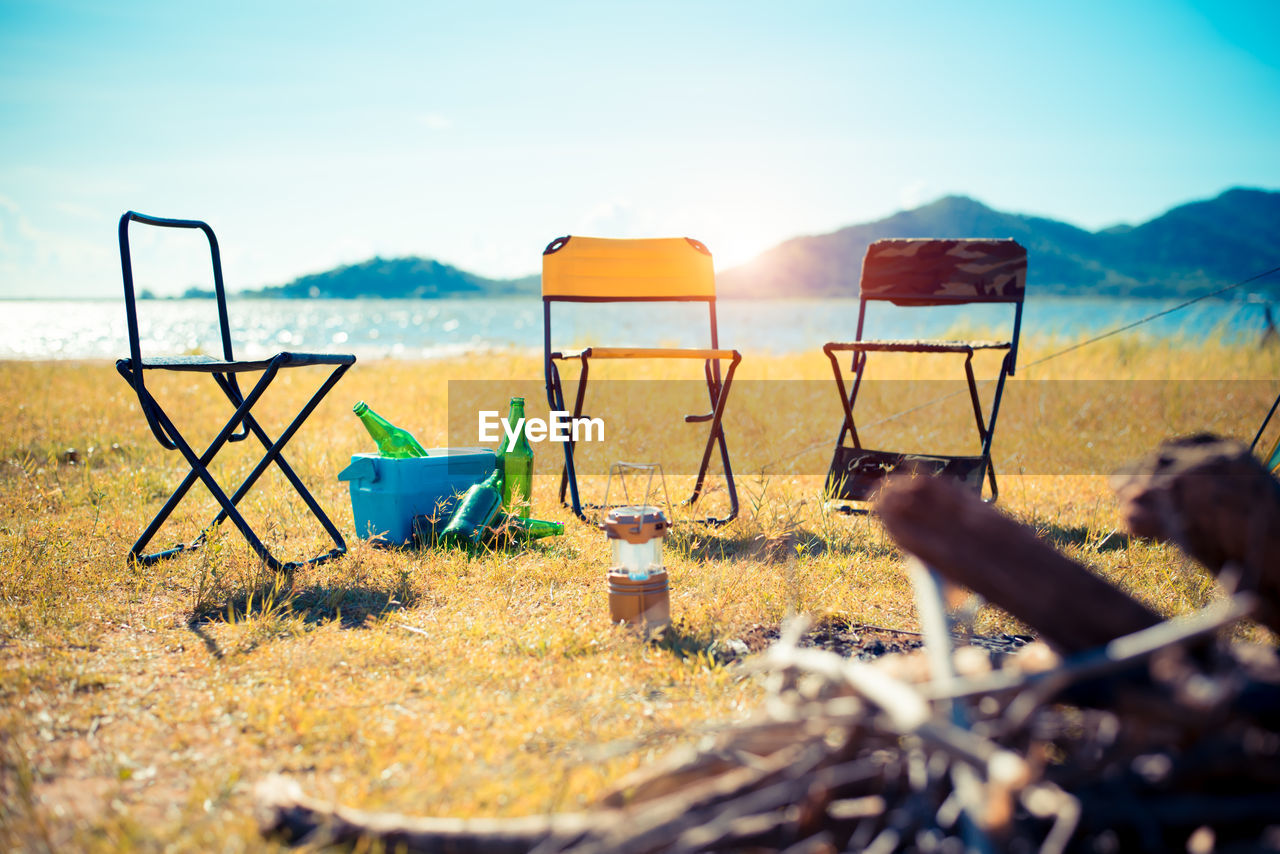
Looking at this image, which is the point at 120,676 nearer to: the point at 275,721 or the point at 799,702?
the point at 275,721

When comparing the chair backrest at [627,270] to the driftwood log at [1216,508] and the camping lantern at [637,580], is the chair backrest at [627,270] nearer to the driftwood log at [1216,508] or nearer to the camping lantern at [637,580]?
the camping lantern at [637,580]

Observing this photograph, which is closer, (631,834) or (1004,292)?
(631,834)

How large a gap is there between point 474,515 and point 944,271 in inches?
99.3

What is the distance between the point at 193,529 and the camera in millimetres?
3223

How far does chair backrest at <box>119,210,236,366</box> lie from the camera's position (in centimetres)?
242

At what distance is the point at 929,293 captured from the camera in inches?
152

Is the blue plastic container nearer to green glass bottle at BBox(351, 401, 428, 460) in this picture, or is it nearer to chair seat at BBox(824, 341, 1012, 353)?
green glass bottle at BBox(351, 401, 428, 460)

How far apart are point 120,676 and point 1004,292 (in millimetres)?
3663

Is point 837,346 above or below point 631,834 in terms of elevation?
above

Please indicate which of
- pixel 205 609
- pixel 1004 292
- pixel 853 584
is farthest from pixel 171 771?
pixel 1004 292

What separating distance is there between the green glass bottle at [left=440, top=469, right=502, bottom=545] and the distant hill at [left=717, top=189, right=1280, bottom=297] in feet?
113

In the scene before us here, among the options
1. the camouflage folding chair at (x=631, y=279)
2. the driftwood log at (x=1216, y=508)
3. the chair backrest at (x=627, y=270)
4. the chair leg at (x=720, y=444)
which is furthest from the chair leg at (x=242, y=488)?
the driftwood log at (x=1216, y=508)

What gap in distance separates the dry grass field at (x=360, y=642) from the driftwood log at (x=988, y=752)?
0.48 ft

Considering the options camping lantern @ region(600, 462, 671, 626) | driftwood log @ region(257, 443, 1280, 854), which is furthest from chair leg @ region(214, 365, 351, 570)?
driftwood log @ region(257, 443, 1280, 854)
